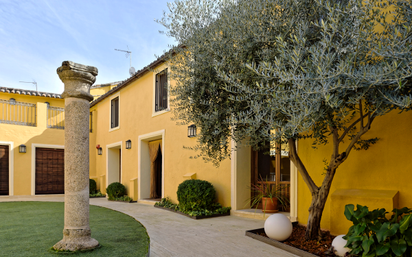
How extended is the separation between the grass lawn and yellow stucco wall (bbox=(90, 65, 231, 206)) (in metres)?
2.50

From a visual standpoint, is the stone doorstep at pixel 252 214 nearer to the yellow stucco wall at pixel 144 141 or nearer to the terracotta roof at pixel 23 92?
the yellow stucco wall at pixel 144 141

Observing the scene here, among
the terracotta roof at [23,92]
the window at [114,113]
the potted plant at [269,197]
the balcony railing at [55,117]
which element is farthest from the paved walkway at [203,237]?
the terracotta roof at [23,92]

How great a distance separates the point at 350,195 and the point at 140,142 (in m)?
8.98

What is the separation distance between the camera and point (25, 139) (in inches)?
563

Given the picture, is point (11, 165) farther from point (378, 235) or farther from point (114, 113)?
point (378, 235)

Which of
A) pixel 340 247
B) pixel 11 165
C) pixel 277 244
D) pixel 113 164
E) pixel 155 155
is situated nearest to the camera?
pixel 340 247

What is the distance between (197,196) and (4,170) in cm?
1145

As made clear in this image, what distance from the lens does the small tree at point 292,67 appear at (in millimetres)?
2947

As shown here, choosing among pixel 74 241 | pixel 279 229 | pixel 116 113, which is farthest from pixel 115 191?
pixel 279 229

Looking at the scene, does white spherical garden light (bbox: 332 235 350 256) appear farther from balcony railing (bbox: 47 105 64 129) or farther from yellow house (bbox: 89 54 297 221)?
balcony railing (bbox: 47 105 64 129)

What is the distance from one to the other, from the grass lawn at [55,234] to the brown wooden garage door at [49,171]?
742 cm

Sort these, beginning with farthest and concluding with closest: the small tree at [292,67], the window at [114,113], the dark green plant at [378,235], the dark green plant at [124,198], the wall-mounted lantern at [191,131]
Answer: the window at [114,113]
the dark green plant at [124,198]
the wall-mounted lantern at [191,131]
the dark green plant at [378,235]
the small tree at [292,67]

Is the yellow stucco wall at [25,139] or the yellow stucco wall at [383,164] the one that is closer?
the yellow stucco wall at [383,164]

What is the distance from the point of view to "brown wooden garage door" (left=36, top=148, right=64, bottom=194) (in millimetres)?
14711
